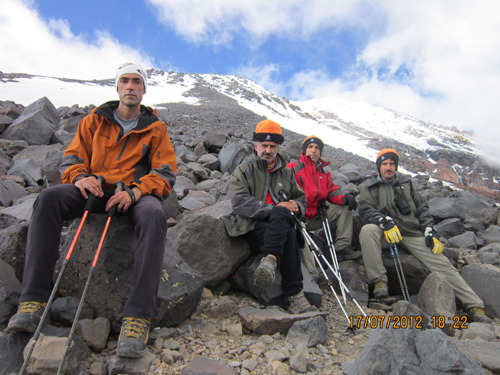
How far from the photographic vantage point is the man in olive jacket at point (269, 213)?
4023 millimetres

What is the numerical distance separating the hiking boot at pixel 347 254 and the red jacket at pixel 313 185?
815mm

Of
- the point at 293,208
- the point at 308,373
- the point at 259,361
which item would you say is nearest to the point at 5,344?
the point at 259,361

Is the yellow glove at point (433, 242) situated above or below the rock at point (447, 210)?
below

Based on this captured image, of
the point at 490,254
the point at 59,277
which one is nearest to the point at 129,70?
the point at 59,277

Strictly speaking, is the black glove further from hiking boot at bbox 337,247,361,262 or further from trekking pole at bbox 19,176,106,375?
trekking pole at bbox 19,176,106,375

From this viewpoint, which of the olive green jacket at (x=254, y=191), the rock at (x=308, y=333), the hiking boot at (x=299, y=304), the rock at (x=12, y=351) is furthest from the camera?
the olive green jacket at (x=254, y=191)

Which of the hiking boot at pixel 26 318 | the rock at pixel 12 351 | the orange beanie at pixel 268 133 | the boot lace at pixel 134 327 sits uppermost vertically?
the orange beanie at pixel 268 133

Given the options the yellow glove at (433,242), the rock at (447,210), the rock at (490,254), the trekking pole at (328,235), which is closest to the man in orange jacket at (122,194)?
the trekking pole at (328,235)

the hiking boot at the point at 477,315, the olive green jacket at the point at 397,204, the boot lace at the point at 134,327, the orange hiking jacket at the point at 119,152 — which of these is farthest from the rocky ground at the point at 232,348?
the olive green jacket at the point at 397,204

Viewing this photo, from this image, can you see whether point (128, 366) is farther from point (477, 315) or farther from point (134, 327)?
point (477, 315)

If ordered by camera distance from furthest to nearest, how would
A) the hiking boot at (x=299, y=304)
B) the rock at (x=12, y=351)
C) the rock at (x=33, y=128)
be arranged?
the rock at (x=33, y=128) < the hiking boot at (x=299, y=304) < the rock at (x=12, y=351)

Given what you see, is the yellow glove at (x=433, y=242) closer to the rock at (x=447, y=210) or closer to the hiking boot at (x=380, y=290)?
the hiking boot at (x=380, y=290)

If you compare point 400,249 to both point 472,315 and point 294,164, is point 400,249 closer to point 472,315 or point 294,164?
point 472,315

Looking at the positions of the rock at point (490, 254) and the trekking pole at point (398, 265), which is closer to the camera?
the trekking pole at point (398, 265)
